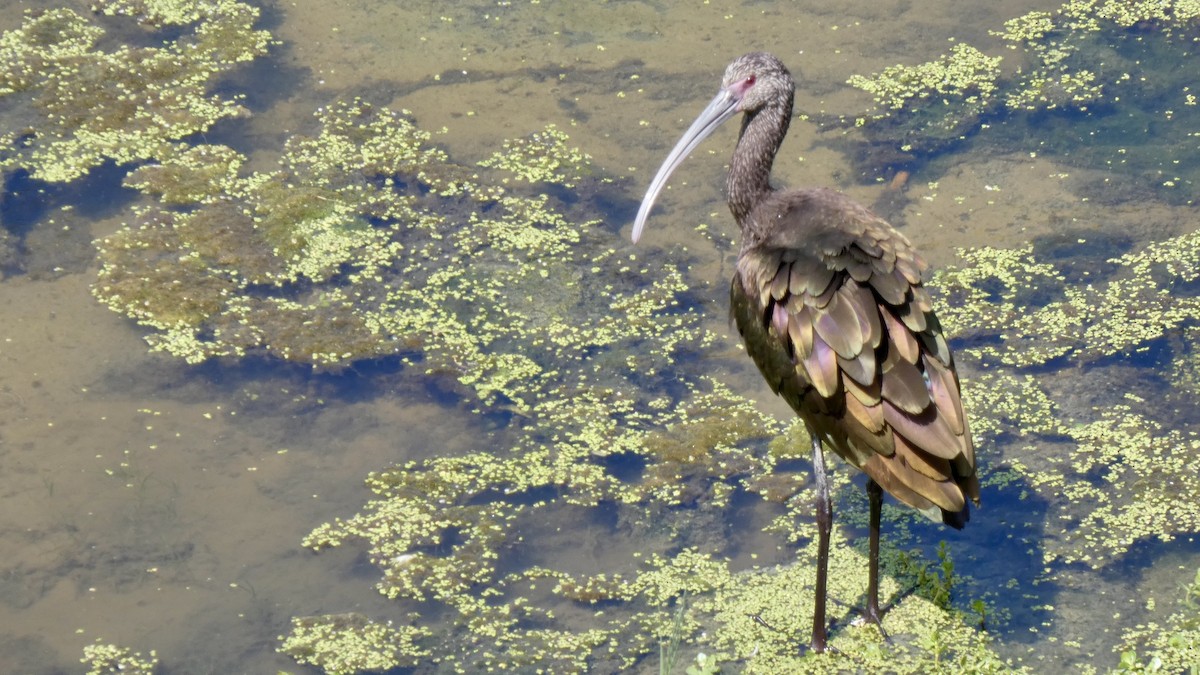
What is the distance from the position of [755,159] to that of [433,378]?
5.19 ft

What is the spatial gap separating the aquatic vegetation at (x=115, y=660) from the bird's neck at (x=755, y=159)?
7.81ft

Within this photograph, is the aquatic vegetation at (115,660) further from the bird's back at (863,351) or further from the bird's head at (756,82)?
the bird's head at (756,82)

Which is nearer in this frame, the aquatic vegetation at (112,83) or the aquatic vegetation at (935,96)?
the aquatic vegetation at (112,83)

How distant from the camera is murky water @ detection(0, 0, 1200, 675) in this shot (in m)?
4.41

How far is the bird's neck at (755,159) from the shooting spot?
4594mm

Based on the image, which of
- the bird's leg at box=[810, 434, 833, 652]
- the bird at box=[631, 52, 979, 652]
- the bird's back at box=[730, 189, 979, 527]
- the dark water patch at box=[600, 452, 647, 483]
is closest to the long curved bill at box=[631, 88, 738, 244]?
the bird at box=[631, 52, 979, 652]

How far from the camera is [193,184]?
20.5 ft

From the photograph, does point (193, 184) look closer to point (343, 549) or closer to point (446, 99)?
point (446, 99)

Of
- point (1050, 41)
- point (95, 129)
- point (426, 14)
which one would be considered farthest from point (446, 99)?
point (1050, 41)

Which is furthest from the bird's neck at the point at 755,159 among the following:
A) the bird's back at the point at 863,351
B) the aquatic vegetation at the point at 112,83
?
the aquatic vegetation at the point at 112,83

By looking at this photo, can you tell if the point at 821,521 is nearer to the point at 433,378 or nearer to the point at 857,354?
the point at 857,354

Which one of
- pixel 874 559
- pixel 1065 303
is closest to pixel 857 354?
pixel 874 559

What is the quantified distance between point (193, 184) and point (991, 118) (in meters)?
3.88

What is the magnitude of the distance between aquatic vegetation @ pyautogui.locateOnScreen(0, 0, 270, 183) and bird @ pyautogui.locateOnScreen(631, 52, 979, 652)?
353 cm
